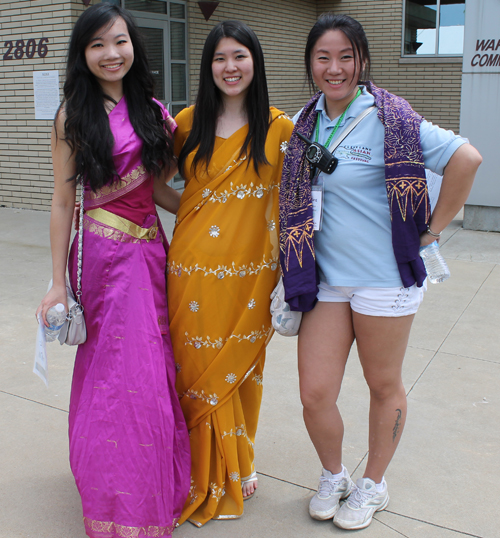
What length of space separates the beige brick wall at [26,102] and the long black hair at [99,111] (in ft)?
18.0

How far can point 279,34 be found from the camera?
11.2 m

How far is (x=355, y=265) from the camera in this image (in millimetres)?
1946

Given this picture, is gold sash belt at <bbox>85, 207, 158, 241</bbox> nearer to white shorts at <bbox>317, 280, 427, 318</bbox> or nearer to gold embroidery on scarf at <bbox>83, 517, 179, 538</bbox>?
white shorts at <bbox>317, 280, 427, 318</bbox>

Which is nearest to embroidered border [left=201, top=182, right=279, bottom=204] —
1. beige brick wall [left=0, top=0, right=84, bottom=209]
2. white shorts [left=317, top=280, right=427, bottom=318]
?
white shorts [left=317, top=280, right=427, bottom=318]

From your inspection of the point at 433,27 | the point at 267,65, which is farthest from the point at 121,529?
the point at 433,27

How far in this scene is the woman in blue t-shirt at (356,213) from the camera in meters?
1.84

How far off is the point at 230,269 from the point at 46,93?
244 inches

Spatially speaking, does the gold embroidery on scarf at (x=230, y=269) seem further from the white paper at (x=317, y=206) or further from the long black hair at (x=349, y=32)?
the long black hair at (x=349, y=32)

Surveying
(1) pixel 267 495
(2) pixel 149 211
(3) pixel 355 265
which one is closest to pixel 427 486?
(1) pixel 267 495

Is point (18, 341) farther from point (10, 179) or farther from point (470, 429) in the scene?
point (10, 179)

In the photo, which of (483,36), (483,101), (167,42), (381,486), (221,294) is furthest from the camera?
(167,42)

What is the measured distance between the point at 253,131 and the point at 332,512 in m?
1.43

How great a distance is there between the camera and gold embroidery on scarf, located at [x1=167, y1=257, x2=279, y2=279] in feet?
6.98

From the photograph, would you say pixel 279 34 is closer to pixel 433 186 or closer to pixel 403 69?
pixel 403 69
